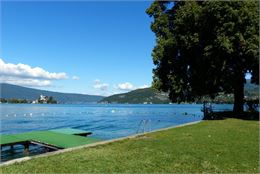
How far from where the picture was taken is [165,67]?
35.6 metres

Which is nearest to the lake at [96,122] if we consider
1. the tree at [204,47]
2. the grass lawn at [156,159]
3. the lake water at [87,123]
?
the lake water at [87,123]

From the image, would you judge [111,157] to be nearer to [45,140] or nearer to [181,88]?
[45,140]

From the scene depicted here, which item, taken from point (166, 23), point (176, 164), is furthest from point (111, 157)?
Answer: point (166, 23)

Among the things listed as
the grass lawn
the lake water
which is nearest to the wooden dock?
the lake water

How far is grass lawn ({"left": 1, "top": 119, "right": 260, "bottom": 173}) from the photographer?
36.3 feet

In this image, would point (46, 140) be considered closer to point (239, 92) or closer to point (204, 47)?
point (204, 47)

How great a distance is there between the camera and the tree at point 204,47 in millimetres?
29188

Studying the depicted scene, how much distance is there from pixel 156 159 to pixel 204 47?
21.2 m

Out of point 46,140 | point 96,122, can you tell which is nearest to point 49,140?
point 46,140

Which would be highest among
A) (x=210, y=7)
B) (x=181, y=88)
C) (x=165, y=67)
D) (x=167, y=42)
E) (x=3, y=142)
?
(x=210, y=7)

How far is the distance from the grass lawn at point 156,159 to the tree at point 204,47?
567 inches

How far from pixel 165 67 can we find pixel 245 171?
2534 centimetres

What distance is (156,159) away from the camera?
12.5 m

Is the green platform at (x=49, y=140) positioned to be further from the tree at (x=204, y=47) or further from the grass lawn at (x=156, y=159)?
the tree at (x=204, y=47)
